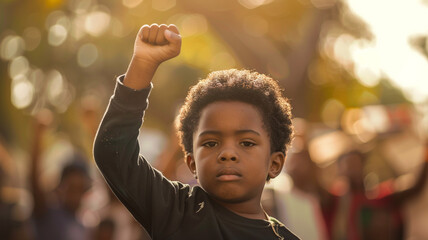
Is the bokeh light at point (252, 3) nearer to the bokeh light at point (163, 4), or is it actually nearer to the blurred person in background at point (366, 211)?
the bokeh light at point (163, 4)

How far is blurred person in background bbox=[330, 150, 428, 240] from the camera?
6.04 metres

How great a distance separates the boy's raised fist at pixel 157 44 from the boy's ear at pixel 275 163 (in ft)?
2.39

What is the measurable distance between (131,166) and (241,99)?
63 centimetres

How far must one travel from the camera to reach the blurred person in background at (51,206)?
533 cm

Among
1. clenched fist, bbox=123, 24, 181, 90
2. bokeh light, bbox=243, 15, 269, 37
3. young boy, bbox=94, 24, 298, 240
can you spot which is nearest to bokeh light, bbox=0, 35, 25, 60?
bokeh light, bbox=243, 15, 269, 37

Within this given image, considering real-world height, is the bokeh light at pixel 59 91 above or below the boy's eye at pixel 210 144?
above

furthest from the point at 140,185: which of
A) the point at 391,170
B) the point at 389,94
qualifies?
the point at 389,94

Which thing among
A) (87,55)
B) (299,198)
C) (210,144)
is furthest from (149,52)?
(87,55)

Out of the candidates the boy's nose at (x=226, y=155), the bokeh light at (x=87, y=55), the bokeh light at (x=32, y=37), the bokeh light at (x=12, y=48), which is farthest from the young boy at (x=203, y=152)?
the bokeh light at (x=87, y=55)

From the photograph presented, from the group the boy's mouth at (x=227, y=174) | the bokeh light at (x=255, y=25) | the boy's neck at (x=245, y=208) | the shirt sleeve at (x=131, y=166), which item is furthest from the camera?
the bokeh light at (x=255, y=25)

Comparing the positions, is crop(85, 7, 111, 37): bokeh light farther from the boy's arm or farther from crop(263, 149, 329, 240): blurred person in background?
the boy's arm

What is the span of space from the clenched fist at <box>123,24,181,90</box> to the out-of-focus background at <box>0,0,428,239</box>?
9.70 feet

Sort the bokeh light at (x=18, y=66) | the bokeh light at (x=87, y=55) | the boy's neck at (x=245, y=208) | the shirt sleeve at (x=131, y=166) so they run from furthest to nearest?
the bokeh light at (x=87, y=55) → the bokeh light at (x=18, y=66) → the boy's neck at (x=245, y=208) → the shirt sleeve at (x=131, y=166)

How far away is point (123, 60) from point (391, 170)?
15.2 meters
